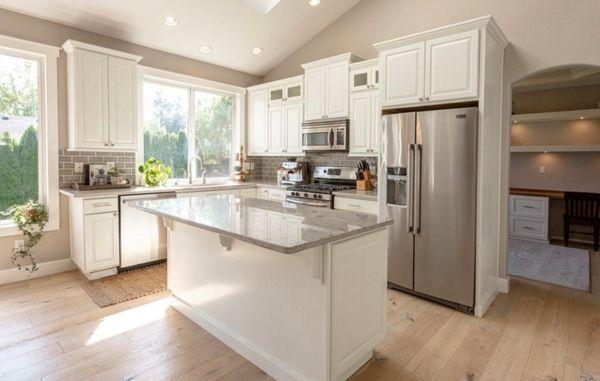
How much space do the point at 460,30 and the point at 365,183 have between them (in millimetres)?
1917

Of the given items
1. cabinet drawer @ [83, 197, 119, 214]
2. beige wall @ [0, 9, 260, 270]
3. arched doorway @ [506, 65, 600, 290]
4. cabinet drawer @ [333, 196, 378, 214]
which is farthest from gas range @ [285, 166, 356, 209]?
arched doorway @ [506, 65, 600, 290]

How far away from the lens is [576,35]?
3.08 meters

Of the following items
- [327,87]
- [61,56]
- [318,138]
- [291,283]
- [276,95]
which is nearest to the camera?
[291,283]

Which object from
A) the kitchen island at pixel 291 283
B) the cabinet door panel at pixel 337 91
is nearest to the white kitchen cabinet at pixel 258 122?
the cabinet door panel at pixel 337 91

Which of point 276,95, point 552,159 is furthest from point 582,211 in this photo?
point 276,95

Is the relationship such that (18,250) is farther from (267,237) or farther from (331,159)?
(331,159)

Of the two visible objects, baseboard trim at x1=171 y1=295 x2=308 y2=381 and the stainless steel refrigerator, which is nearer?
baseboard trim at x1=171 y1=295 x2=308 y2=381

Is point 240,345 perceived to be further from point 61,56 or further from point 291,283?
point 61,56

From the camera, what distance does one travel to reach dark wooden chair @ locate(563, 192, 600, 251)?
197 inches

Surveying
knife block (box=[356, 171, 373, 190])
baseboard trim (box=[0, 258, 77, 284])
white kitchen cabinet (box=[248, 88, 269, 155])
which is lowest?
baseboard trim (box=[0, 258, 77, 284])

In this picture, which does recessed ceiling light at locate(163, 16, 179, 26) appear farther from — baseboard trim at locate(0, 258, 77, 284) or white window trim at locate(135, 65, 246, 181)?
baseboard trim at locate(0, 258, 77, 284)

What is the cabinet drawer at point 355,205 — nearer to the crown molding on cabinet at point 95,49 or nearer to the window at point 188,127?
the window at point 188,127

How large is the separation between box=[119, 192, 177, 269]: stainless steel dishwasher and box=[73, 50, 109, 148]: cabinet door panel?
2.51 ft

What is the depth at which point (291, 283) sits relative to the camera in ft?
6.55
